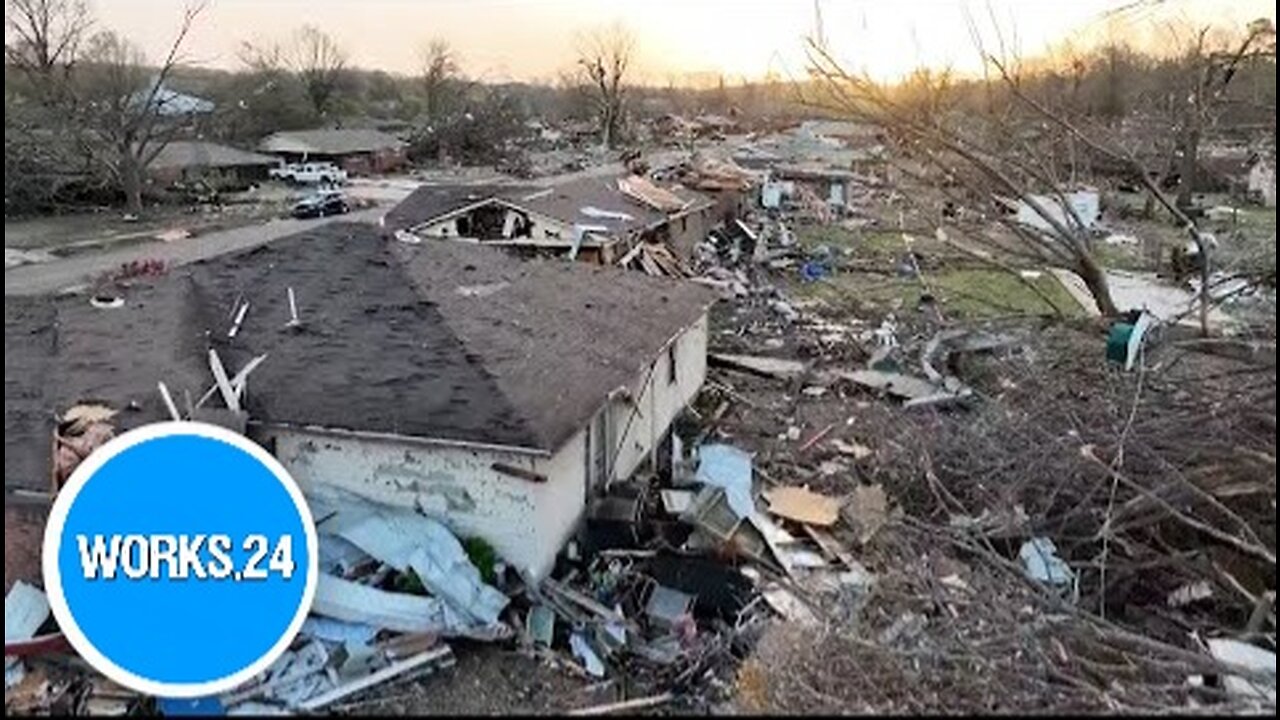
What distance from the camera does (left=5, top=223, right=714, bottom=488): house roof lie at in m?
9.58

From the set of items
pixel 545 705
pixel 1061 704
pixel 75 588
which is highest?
pixel 75 588

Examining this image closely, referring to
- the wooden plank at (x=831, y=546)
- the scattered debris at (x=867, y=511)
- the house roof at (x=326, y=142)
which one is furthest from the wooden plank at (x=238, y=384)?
the house roof at (x=326, y=142)

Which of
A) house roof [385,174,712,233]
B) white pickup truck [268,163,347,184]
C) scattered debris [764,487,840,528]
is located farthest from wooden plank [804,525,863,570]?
white pickup truck [268,163,347,184]

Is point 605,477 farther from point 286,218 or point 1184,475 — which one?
point 286,218

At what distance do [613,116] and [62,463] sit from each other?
240 feet

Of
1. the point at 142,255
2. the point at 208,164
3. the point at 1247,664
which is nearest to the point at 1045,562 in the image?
the point at 1247,664

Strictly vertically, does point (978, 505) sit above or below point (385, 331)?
below

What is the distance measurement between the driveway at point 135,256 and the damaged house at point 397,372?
9899mm

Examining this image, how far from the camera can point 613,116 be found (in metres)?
79.3

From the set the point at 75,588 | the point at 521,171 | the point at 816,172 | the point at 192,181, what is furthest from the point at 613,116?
the point at 75,588

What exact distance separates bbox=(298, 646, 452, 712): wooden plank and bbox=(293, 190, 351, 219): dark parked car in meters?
33.3

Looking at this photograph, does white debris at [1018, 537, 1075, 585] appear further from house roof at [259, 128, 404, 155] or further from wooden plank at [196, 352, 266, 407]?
house roof at [259, 128, 404, 155]

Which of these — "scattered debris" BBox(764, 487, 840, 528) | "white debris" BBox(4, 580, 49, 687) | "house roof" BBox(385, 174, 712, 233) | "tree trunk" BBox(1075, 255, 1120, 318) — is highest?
"tree trunk" BBox(1075, 255, 1120, 318)

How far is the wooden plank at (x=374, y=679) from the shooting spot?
761cm
